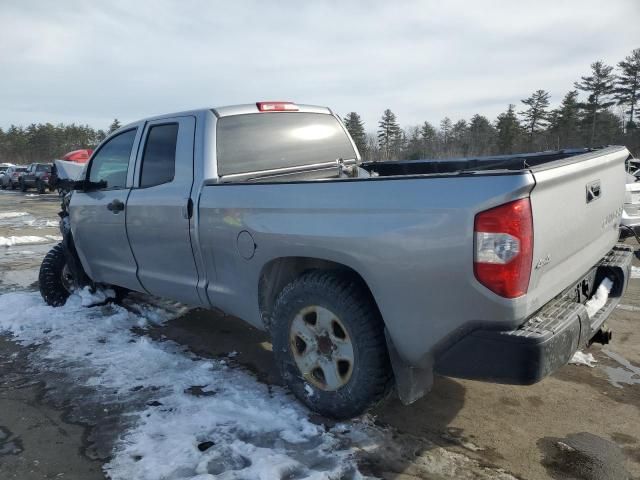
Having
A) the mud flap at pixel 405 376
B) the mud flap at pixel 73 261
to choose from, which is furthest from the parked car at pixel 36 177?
the mud flap at pixel 405 376

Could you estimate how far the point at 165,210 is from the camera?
12.6ft

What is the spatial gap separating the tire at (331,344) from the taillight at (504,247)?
75 centimetres

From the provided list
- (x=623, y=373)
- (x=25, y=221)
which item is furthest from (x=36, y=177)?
(x=623, y=373)

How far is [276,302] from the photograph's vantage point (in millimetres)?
3152

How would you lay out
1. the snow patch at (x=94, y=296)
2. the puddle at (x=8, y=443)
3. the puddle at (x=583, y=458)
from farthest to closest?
the snow patch at (x=94, y=296) → the puddle at (x=8, y=443) → the puddle at (x=583, y=458)

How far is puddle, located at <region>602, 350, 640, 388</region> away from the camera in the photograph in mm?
3480

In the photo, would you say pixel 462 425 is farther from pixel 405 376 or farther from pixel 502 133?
pixel 502 133

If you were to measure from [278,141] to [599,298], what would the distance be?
2.63 metres

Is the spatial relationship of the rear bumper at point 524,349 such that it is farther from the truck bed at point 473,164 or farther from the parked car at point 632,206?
the parked car at point 632,206

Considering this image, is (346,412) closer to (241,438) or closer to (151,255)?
(241,438)

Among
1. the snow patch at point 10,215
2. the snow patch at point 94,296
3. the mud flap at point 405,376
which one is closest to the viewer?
the mud flap at point 405,376

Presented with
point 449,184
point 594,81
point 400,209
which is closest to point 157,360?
point 400,209

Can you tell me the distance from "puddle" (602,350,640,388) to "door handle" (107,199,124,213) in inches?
160

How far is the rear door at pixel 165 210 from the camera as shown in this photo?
3762mm
